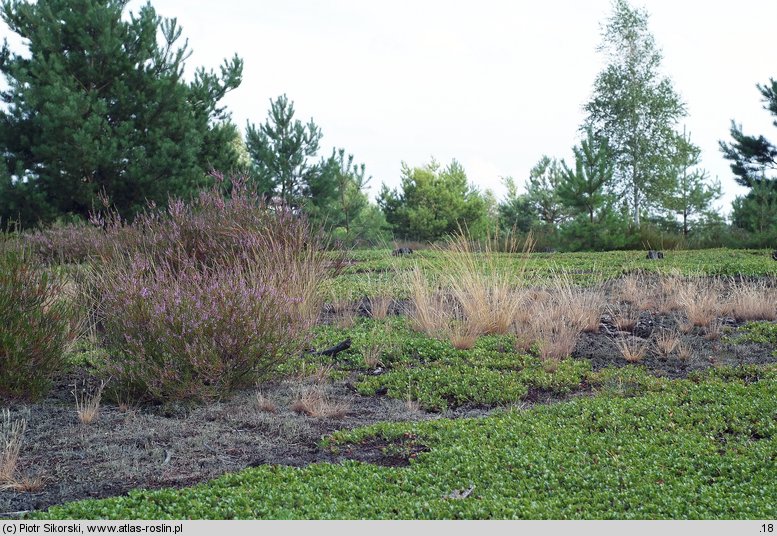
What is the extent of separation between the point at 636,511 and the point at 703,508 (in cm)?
32

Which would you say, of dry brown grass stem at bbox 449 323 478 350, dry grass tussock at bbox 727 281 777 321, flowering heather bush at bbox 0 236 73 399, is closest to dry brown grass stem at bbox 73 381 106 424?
flowering heather bush at bbox 0 236 73 399

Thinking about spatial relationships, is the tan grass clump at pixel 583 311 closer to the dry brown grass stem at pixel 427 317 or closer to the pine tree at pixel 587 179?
the dry brown grass stem at pixel 427 317

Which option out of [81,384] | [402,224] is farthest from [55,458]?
[402,224]

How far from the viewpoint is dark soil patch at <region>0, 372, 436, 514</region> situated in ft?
13.0

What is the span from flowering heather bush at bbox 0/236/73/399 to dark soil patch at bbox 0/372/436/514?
0.61 ft

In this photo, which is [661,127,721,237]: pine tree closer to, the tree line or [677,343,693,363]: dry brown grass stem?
the tree line

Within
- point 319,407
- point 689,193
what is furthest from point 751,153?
point 319,407

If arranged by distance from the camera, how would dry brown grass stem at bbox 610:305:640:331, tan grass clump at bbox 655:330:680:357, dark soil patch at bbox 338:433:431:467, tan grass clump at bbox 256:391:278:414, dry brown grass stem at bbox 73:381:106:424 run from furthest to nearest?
dry brown grass stem at bbox 610:305:640:331 → tan grass clump at bbox 655:330:680:357 → tan grass clump at bbox 256:391:278:414 → dry brown grass stem at bbox 73:381:106:424 → dark soil patch at bbox 338:433:431:467

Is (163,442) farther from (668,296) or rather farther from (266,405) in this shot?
(668,296)

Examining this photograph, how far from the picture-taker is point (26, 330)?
216 inches

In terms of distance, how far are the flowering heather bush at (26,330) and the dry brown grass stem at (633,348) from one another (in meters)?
5.03

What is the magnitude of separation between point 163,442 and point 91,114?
52.5 ft

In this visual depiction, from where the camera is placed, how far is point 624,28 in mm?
36469

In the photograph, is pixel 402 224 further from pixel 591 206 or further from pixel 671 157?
pixel 671 157
